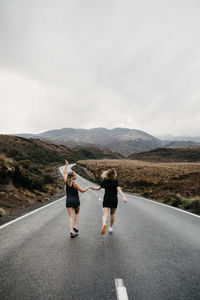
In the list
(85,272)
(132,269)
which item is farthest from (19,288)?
(132,269)

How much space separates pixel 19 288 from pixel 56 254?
135cm

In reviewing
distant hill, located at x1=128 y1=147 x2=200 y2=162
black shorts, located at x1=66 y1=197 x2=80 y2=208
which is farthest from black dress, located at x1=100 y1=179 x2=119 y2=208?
distant hill, located at x1=128 y1=147 x2=200 y2=162

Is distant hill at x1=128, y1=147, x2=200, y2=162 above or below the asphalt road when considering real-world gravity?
above

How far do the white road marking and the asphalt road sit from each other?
7 cm

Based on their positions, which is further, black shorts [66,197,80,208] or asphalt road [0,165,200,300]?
black shorts [66,197,80,208]

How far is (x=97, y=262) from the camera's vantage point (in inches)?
151

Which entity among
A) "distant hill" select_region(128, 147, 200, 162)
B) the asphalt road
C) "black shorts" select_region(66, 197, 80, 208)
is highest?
"distant hill" select_region(128, 147, 200, 162)

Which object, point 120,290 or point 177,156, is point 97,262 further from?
point 177,156

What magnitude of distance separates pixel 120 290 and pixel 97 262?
1.06m

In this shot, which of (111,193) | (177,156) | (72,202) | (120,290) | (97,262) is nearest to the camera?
Result: (120,290)

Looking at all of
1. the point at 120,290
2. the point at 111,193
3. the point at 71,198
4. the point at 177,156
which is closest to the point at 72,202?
the point at 71,198

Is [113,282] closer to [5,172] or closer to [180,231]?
[180,231]

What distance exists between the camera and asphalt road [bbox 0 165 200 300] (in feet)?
9.43

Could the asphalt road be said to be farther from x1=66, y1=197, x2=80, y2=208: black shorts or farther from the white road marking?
x1=66, y1=197, x2=80, y2=208: black shorts
